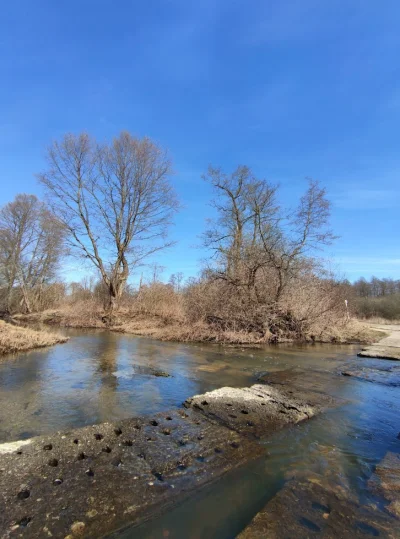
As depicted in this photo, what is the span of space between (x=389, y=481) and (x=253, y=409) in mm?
2079

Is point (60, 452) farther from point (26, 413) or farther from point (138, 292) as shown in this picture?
point (138, 292)

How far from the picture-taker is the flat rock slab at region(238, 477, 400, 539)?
2.26 meters

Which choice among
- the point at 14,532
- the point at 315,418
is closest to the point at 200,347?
the point at 315,418

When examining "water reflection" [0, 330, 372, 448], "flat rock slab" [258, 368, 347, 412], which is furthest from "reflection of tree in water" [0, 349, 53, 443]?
"flat rock slab" [258, 368, 347, 412]

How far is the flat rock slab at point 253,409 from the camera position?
4309mm

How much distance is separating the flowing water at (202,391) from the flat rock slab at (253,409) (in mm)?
206

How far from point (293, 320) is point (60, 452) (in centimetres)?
1396

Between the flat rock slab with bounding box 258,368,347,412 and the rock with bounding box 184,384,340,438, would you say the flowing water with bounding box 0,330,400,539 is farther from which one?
the rock with bounding box 184,384,340,438

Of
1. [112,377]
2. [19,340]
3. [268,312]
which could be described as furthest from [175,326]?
[112,377]

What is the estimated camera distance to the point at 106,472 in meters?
2.93

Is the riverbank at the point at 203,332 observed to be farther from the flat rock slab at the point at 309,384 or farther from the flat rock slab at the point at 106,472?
the flat rock slab at the point at 106,472

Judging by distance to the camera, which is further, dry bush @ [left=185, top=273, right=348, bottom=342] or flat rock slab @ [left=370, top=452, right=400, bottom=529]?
dry bush @ [left=185, top=273, right=348, bottom=342]

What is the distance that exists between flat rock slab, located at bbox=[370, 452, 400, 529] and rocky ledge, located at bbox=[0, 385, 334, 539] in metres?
1.21

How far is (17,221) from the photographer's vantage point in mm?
32188
